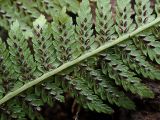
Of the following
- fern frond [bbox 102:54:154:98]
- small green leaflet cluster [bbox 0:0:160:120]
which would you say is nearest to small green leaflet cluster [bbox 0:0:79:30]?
small green leaflet cluster [bbox 0:0:160:120]

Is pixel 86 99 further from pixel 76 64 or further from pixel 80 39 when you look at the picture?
pixel 80 39

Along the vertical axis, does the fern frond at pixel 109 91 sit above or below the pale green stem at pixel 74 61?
below

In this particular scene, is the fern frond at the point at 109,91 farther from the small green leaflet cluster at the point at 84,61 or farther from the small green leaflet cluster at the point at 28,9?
the small green leaflet cluster at the point at 28,9

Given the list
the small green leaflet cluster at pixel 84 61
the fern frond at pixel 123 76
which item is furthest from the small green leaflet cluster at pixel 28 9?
the fern frond at pixel 123 76

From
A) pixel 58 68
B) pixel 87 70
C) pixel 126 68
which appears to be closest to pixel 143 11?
pixel 126 68

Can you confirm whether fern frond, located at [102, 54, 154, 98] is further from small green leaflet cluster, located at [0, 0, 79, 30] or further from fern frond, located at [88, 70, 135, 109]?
small green leaflet cluster, located at [0, 0, 79, 30]

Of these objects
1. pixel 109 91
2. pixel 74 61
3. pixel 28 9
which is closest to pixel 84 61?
pixel 74 61

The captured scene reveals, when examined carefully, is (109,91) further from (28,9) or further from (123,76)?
(28,9)

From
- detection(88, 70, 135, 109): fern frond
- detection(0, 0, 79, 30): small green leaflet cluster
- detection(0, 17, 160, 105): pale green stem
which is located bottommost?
detection(88, 70, 135, 109): fern frond

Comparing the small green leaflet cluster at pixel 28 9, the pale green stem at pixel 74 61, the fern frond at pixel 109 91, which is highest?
the small green leaflet cluster at pixel 28 9
